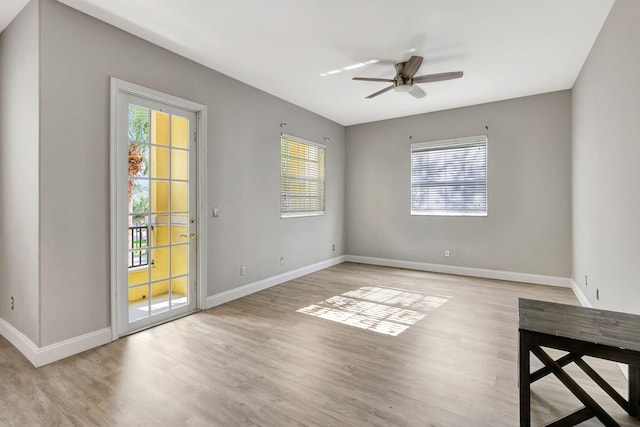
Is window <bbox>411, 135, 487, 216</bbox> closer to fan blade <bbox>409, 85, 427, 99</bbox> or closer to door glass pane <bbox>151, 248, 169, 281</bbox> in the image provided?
fan blade <bbox>409, 85, 427, 99</bbox>

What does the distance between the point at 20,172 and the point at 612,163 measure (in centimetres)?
511

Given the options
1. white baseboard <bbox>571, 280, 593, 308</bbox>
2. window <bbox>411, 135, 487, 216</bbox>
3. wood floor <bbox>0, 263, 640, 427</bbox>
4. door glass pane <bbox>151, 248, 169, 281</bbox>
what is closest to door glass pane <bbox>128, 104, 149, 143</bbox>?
door glass pane <bbox>151, 248, 169, 281</bbox>

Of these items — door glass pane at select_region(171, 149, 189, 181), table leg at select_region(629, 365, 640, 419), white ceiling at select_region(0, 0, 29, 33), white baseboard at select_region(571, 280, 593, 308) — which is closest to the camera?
table leg at select_region(629, 365, 640, 419)

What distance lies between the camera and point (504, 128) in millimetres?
5055

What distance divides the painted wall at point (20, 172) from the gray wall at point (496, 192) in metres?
5.19

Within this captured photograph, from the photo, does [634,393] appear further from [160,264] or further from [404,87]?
[160,264]

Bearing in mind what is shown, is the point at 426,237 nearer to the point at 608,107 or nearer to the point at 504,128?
the point at 504,128

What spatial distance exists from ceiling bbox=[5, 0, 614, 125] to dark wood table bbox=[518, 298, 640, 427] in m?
2.47

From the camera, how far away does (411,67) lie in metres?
3.46

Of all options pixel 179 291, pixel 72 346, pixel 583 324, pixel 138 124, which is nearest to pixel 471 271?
A: pixel 583 324

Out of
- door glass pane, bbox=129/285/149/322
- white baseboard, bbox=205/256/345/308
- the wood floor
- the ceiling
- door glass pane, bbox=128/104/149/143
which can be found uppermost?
the ceiling

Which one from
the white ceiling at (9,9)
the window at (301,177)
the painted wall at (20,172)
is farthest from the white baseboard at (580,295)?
the white ceiling at (9,9)

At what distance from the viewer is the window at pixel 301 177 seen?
5.11 m

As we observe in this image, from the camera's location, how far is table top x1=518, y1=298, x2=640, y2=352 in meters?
1.39
